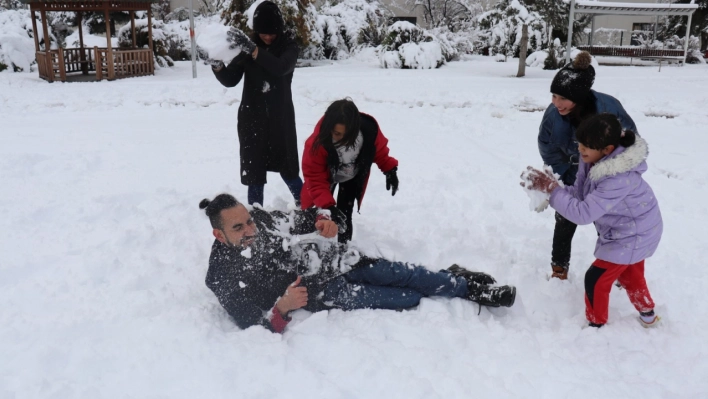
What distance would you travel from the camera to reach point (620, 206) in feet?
9.74

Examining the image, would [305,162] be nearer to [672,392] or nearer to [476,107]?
[672,392]

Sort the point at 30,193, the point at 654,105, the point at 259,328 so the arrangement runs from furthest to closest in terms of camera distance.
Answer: the point at 654,105 → the point at 30,193 → the point at 259,328

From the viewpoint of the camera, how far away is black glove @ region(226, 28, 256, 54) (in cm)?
378

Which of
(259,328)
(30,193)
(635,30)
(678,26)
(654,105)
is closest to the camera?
(259,328)

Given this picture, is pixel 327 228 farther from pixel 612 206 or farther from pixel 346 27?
pixel 346 27

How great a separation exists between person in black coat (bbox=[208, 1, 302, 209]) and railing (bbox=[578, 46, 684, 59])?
20.7m

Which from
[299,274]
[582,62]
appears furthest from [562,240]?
[299,274]

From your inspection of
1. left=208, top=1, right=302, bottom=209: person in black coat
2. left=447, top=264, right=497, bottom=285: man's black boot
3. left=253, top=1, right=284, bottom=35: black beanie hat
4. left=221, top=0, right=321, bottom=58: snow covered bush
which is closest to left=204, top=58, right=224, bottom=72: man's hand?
left=208, top=1, right=302, bottom=209: person in black coat

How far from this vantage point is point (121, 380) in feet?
8.58

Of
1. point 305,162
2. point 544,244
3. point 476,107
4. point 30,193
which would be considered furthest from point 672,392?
point 476,107

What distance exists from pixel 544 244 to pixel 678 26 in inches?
1010

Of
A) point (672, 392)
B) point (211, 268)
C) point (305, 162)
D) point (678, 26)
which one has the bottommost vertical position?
point (672, 392)

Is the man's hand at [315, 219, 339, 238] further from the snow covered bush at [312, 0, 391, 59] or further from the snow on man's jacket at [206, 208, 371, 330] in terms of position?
the snow covered bush at [312, 0, 391, 59]

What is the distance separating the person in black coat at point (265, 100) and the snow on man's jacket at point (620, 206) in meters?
2.09
